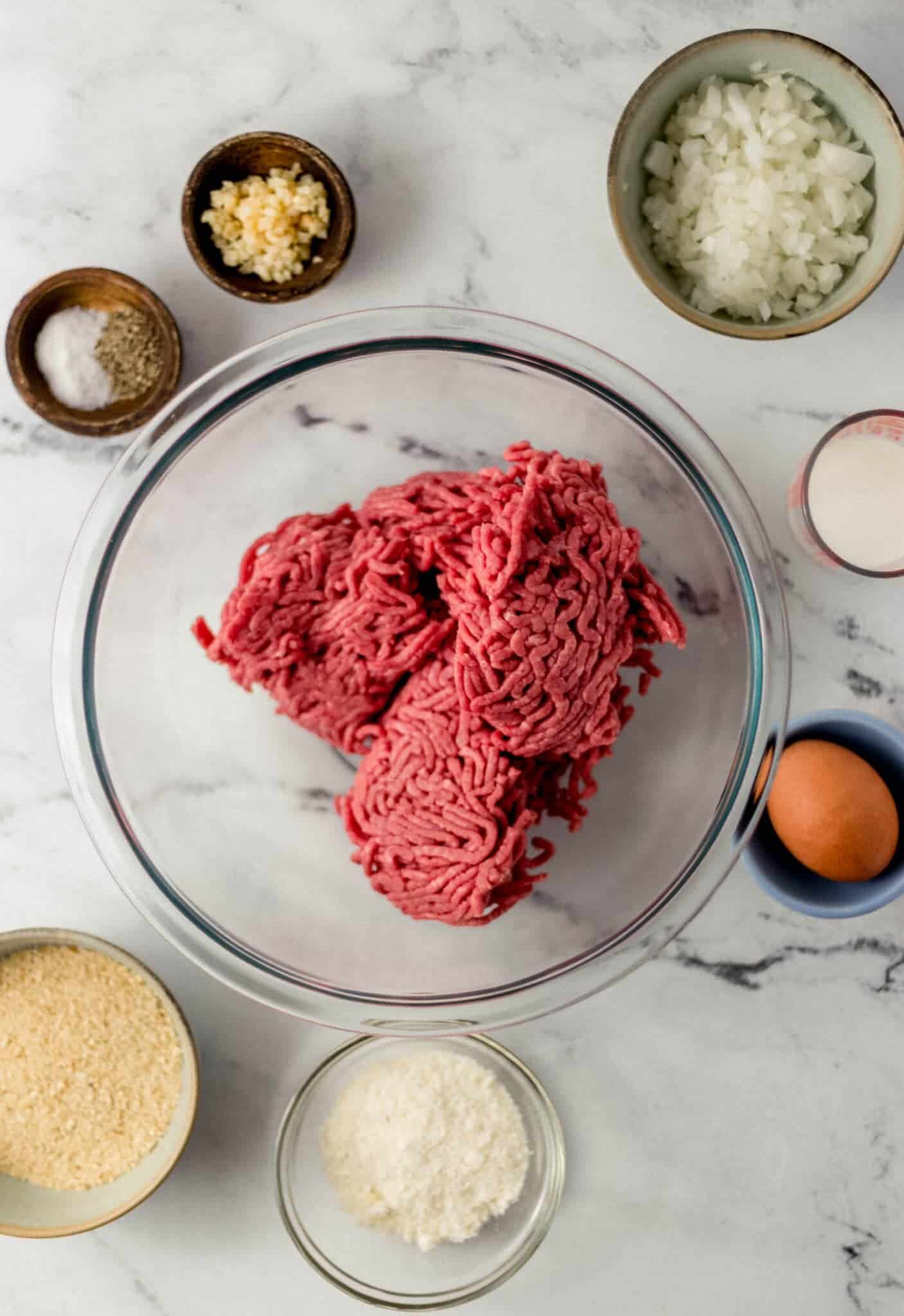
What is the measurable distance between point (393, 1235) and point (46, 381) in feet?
5.09

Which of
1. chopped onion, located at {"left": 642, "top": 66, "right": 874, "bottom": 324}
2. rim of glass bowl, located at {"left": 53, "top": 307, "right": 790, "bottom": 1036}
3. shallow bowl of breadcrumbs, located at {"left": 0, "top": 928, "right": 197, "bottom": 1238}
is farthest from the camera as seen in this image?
shallow bowl of breadcrumbs, located at {"left": 0, "top": 928, "right": 197, "bottom": 1238}

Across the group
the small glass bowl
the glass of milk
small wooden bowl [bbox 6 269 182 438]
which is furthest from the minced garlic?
the small glass bowl

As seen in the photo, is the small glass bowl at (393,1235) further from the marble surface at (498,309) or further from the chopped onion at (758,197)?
the chopped onion at (758,197)

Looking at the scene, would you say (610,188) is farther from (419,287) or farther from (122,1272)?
(122,1272)

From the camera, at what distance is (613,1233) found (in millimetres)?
1963

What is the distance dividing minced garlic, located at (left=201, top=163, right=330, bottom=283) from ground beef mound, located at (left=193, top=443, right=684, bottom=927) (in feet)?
1.47

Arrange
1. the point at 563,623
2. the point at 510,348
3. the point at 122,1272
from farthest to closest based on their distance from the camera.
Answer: the point at 122,1272 < the point at 510,348 < the point at 563,623

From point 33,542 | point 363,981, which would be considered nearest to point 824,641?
Result: point 363,981

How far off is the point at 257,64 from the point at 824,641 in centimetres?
134

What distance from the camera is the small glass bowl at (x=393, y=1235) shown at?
1901 millimetres

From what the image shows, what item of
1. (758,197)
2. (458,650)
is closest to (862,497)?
(758,197)

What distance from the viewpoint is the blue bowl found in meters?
1.77

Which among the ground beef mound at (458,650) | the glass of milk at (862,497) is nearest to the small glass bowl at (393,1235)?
the ground beef mound at (458,650)

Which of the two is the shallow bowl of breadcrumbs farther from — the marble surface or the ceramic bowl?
the ceramic bowl
